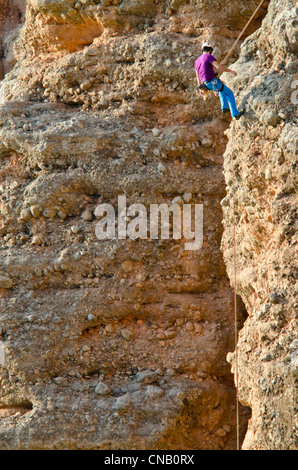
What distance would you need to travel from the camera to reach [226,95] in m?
8.20

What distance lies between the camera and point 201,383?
9.05 m

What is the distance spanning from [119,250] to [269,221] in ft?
7.50

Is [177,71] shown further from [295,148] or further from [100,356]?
[100,356]

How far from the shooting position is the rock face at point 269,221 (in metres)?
7.39

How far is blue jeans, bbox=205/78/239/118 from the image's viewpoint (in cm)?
812

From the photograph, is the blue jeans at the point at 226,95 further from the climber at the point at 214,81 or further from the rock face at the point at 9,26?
the rock face at the point at 9,26
